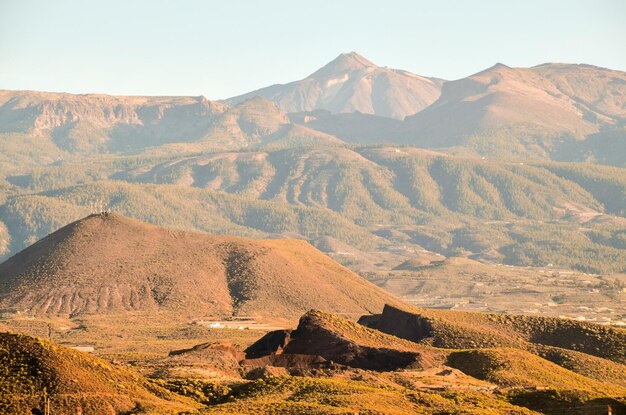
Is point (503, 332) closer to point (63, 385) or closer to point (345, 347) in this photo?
point (345, 347)

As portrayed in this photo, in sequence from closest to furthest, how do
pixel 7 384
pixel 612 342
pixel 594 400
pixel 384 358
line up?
pixel 7 384 < pixel 594 400 < pixel 384 358 < pixel 612 342

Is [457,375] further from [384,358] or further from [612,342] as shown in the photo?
[612,342]

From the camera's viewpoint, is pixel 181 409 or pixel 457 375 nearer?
pixel 181 409

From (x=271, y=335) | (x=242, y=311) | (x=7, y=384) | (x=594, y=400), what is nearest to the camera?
(x=7, y=384)

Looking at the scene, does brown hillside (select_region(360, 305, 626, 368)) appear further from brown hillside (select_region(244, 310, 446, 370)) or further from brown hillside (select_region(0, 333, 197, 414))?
brown hillside (select_region(0, 333, 197, 414))

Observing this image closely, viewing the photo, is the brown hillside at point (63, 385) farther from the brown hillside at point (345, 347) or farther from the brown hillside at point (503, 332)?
the brown hillside at point (503, 332)

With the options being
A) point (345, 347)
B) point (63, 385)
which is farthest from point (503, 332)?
point (63, 385)

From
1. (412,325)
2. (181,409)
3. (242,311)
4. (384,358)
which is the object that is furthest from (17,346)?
(242,311)

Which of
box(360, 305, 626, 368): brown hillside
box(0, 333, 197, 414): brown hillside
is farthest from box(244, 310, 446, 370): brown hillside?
box(0, 333, 197, 414): brown hillside

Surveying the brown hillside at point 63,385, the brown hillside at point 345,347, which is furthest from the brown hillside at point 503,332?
the brown hillside at point 63,385
